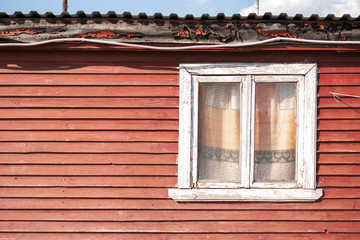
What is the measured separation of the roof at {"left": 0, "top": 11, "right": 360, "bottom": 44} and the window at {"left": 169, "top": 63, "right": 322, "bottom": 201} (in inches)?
12.8

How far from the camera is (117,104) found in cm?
331

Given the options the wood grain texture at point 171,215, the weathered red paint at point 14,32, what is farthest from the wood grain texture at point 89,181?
the weathered red paint at point 14,32

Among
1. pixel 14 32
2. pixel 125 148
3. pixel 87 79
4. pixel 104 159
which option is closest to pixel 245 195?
pixel 125 148

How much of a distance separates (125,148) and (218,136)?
105 centimetres

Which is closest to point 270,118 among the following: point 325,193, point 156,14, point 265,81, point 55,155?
point 265,81

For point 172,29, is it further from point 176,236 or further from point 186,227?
point 176,236

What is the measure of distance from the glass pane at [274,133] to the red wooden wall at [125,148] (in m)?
0.31

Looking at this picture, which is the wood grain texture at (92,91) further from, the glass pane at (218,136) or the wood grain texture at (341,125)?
the wood grain texture at (341,125)

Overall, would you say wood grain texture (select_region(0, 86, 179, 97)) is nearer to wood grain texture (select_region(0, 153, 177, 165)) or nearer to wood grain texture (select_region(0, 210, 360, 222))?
wood grain texture (select_region(0, 153, 177, 165))

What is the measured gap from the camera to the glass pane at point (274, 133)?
331cm

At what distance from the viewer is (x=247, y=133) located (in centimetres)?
329

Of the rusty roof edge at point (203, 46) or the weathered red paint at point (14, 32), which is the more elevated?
the weathered red paint at point (14, 32)

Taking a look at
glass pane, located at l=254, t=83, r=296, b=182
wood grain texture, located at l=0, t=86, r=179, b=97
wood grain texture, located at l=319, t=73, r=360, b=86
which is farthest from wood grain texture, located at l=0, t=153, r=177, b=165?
wood grain texture, located at l=319, t=73, r=360, b=86

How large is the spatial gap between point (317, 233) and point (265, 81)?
181 cm
